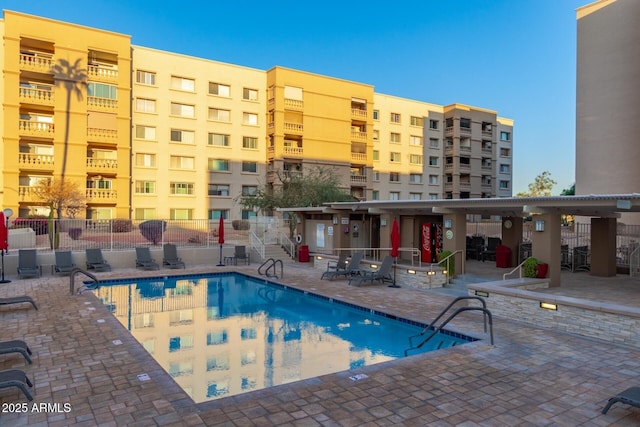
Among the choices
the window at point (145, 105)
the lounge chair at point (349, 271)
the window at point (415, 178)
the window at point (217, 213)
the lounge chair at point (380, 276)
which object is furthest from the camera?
the window at point (415, 178)

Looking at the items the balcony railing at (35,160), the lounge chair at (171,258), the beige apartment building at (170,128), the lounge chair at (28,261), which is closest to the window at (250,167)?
the beige apartment building at (170,128)

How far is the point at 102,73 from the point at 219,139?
1138 centimetres

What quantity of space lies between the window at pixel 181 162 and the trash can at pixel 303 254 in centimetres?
2120

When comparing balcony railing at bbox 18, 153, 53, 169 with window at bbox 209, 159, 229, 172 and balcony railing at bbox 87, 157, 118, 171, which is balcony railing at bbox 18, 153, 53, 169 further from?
window at bbox 209, 159, 229, 172

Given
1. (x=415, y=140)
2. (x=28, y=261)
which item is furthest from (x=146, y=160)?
(x=415, y=140)

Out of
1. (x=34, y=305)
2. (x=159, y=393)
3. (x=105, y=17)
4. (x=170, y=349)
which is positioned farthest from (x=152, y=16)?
(x=159, y=393)

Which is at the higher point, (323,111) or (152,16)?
(152,16)

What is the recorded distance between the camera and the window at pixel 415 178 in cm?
5536

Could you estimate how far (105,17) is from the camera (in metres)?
40.2

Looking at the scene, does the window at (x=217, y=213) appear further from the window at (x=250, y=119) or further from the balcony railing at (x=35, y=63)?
the balcony railing at (x=35, y=63)

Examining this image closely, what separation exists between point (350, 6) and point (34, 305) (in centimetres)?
4018

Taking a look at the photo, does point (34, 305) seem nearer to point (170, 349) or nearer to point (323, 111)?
point (170, 349)

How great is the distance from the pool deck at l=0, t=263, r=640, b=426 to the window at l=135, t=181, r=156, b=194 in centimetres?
2989

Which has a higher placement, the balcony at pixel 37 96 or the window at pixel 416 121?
the window at pixel 416 121
